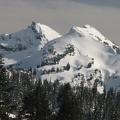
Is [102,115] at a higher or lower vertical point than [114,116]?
higher

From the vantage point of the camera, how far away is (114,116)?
81938 millimetres

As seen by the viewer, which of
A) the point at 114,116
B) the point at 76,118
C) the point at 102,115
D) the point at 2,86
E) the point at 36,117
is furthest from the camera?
the point at 102,115

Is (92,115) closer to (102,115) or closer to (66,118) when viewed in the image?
(102,115)

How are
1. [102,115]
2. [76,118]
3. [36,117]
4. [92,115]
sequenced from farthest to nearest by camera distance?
[102,115]
[92,115]
[76,118]
[36,117]

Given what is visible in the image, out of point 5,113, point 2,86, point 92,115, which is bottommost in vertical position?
point 5,113

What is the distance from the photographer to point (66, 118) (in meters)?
44.4

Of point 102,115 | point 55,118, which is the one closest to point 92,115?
point 102,115

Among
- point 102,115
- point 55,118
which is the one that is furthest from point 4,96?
point 102,115

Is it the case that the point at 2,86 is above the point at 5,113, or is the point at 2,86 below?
above

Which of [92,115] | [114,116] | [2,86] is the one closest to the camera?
[2,86]

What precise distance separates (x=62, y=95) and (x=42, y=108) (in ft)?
10.9

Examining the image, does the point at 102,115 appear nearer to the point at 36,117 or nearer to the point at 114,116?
the point at 114,116

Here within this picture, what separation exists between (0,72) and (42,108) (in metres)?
13.0

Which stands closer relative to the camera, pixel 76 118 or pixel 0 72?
pixel 0 72
